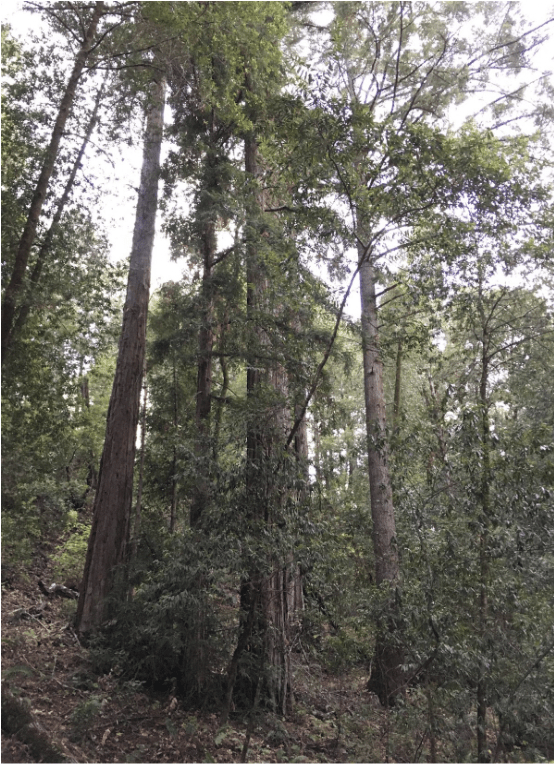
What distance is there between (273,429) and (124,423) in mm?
3197

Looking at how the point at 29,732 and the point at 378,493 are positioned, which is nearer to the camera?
the point at 29,732

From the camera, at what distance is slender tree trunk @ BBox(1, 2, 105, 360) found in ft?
15.9

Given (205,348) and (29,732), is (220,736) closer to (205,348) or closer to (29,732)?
(29,732)

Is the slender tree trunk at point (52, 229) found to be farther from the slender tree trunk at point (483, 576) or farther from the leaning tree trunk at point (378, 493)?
the slender tree trunk at point (483, 576)

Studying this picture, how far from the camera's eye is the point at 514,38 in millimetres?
8109

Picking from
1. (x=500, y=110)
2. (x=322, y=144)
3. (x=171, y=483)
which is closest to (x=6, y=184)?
(x=322, y=144)

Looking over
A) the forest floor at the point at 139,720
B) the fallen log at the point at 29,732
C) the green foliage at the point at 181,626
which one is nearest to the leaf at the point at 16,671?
the forest floor at the point at 139,720

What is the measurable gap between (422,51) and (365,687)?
9780mm

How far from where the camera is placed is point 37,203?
5.03 metres

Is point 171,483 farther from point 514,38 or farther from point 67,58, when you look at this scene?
point 514,38

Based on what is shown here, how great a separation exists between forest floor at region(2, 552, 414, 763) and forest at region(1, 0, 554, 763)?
1.4 inches

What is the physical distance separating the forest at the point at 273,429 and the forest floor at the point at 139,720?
0.03 m

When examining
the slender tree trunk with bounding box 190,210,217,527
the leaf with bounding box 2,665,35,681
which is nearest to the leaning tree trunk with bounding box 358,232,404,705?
the slender tree trunk with bounding box 190,210,217,527

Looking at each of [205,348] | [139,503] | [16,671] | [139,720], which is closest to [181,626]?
[139,720]
